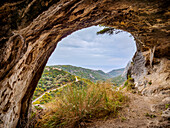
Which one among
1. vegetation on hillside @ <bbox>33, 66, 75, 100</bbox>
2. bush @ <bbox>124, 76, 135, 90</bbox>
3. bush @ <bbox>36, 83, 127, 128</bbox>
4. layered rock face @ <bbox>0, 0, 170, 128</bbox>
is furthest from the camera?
bush @ <bbox>124, 76, 135, 90</bbox>

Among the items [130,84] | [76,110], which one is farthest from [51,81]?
[130,84]

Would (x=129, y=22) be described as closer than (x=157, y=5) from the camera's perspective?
No

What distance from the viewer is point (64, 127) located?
2.16 metres

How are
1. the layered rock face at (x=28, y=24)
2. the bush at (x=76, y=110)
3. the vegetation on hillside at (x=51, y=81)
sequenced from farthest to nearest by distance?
the vegetation on hillside at (x=51, y=81) < the bush at (x=76, y=110) < the layered rock face at (x=28, y=24)

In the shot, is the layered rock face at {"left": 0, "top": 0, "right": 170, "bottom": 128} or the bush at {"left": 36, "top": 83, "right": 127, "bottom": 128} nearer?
the layered rock face at {"left": 0, "top": 0, "right": 170, "bottom": 128}

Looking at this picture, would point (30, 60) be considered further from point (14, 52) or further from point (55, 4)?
point (55, 4)

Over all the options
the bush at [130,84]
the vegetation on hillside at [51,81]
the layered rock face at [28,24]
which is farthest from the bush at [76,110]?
the bush at [130,84]

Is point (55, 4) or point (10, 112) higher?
point (55, 4)

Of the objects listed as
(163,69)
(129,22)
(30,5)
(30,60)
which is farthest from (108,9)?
(163,69)

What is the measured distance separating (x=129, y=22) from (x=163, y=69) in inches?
138

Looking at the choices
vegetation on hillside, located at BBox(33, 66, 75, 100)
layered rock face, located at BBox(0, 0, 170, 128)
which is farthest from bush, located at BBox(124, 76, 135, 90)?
layered rock face, located at BBox(0, 0, 170, 128)

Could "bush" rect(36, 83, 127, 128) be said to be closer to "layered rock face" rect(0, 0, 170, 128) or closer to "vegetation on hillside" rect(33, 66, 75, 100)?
"vegetation on hillside" rect(33, 66, 75, 100)

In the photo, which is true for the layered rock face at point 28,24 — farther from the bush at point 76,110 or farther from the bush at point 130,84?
the bush at point 130,84

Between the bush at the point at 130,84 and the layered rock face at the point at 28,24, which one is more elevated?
the layered rock face at the point at 28,24
